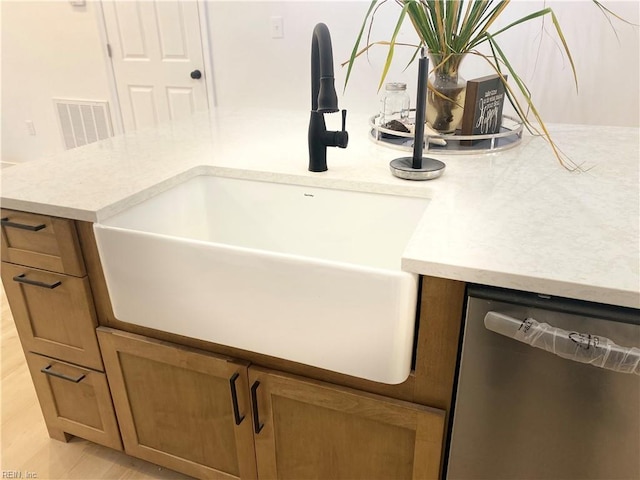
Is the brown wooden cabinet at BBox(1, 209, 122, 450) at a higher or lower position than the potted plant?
lower

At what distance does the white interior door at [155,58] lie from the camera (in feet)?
9.09

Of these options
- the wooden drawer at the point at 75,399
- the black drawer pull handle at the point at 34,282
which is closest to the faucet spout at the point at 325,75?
the black drawer pull handle at the point at 34,282

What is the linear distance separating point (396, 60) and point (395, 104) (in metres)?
0.76

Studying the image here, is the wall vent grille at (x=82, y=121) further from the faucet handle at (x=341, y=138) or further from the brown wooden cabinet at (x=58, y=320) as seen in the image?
the faucet handle at (x=341, y=138)

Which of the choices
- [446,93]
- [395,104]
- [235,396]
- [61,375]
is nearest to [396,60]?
[395,104]

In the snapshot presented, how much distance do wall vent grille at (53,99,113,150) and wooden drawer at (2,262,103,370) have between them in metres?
2.34

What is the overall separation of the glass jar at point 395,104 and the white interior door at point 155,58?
5.15 ft

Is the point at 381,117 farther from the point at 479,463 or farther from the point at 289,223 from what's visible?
the point at 479,463

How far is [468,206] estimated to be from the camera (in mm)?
1035

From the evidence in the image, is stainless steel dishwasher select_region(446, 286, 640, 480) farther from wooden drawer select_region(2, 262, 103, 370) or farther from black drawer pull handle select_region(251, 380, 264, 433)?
wooden drawer select_region(2, 262, 103, 370)

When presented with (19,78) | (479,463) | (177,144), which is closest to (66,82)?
(19,78)

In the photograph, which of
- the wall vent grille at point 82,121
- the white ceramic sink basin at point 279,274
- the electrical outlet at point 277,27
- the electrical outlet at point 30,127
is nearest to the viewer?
the white ceramic sink basin at point 279,274

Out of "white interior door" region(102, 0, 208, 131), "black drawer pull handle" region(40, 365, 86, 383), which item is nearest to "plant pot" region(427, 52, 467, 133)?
"black drawer pull handle" region(40, 365, 86, 383)

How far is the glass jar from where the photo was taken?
152 centimetres
